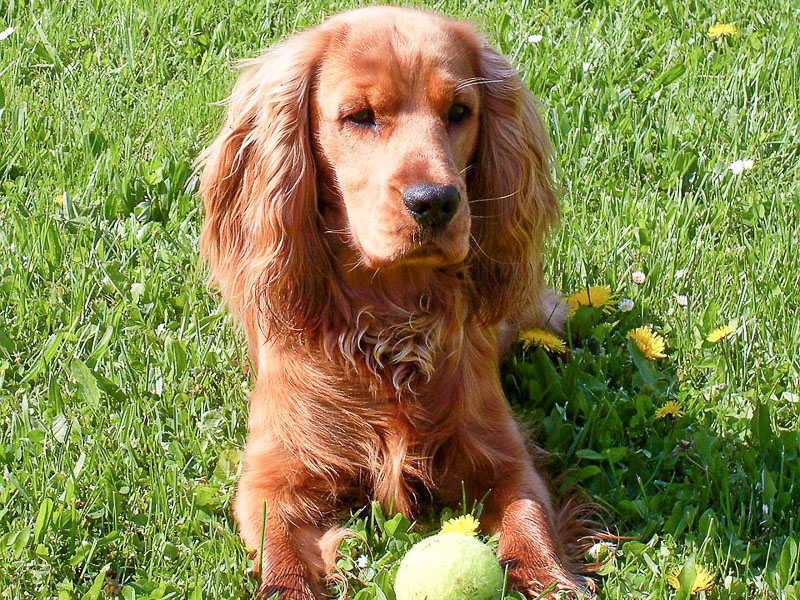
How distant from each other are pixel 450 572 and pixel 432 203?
85 centimetres

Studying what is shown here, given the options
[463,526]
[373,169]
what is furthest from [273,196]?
[463,526]

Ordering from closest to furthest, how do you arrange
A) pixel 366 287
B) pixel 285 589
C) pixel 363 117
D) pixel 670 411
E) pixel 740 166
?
pixel 285 589
pixel 363 117
pixel 366 287
pixel 670 411
pixel 740 166

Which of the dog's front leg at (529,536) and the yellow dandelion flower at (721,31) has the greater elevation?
the yellow dandelion flower at (721,31)

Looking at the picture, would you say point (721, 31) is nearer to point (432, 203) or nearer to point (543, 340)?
point (543, 340)

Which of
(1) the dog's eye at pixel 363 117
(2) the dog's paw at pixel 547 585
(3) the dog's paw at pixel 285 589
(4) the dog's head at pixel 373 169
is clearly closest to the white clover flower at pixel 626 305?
(4) the dog's head at pixel 373 169

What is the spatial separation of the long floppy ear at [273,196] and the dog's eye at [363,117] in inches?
7.8

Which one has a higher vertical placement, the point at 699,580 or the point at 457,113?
the point at 457,113

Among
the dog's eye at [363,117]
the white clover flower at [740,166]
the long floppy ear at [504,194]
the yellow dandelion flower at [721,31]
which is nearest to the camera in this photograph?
the dog's eye at [363,117]

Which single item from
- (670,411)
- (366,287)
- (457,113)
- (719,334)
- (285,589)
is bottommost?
(285,589)

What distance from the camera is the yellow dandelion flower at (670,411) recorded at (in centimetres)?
335

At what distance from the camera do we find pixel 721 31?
5168 mm

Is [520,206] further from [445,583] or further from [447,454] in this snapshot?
[445,583]

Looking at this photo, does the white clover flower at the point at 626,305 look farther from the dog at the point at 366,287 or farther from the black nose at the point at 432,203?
the black nose at the point at 432,203

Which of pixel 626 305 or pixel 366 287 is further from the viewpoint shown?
pixel 626 305
